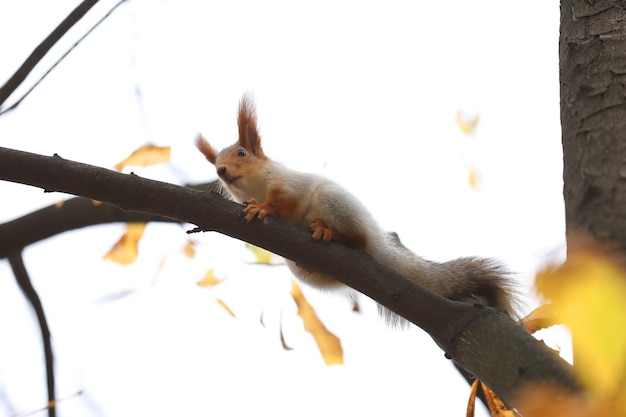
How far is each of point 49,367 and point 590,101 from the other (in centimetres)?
257

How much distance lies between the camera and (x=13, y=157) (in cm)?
195

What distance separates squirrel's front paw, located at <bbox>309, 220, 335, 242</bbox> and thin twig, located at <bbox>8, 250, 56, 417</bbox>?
1.45 meters

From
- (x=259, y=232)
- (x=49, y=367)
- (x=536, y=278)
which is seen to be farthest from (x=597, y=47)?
(x=49, y=367)

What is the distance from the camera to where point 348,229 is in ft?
8.21

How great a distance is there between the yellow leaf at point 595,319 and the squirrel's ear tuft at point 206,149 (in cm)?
229

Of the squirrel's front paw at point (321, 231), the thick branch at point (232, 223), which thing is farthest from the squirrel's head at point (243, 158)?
the thick branch at point (232, 223)

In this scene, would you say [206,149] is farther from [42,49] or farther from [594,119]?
[594,119]

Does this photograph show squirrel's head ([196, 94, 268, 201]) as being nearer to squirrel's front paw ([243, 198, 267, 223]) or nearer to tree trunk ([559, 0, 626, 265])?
squirrel's front paw ([243, 198, 267, 223])

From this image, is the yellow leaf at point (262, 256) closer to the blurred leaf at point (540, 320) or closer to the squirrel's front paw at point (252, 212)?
the squirrel's front paw at point (252, 212)

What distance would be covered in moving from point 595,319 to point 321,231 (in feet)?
4.39

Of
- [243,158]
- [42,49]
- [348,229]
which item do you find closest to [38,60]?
[42,49]

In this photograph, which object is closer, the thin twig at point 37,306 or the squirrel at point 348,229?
the squirrel at point 348,229

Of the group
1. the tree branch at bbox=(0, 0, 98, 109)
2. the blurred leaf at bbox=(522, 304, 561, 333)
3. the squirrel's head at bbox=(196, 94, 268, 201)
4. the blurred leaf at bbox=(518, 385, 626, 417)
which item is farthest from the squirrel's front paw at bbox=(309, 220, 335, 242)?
the tree branch at bbox=(0, 0, 98, 109)

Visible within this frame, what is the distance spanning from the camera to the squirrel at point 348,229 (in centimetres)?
252
